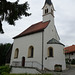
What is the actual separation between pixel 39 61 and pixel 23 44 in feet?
19.4

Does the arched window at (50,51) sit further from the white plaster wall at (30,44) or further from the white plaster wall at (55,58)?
the white plaster wall at (30,44)

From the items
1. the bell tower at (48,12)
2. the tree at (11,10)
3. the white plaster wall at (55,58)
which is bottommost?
the white plaster wall at (55,58)

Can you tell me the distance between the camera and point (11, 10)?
6.61 m

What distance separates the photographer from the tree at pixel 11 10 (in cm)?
647

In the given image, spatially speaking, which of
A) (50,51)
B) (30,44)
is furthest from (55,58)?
(30,44)

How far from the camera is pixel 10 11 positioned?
666 centimetres

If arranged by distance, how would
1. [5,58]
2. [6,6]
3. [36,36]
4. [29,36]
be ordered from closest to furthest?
1. [6,6]
2. [36,36]
3. [29,36]
4. [5,58]

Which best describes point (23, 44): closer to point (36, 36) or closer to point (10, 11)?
point (36, 36)

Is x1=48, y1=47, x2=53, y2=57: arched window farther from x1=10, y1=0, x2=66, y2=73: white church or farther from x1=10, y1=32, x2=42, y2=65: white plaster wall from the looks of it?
x1=10, y1=32, x2=42, y2=65: white plaster wall

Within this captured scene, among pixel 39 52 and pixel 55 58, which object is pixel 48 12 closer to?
pixel 39 52

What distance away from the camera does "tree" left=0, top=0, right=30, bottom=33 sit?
6468mm

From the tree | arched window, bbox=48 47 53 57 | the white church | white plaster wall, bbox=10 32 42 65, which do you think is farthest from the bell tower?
the tree

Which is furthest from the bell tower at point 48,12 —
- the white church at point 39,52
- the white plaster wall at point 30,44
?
the white plaster wall at point 30,44

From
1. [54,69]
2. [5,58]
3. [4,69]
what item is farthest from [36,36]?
[5,58]
